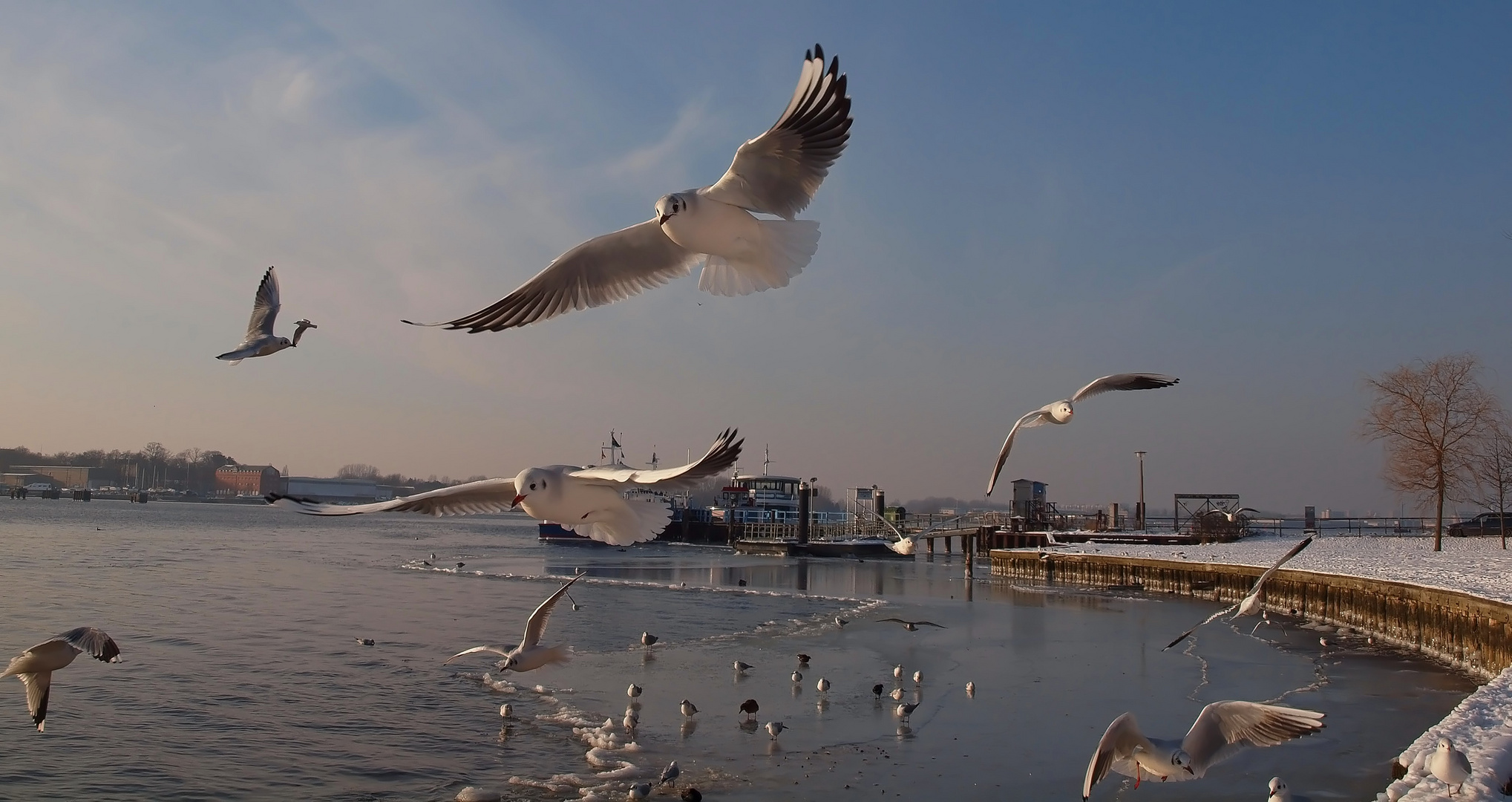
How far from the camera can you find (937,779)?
336 inches

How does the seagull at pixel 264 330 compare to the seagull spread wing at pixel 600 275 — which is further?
the seagull at pixel 264 330

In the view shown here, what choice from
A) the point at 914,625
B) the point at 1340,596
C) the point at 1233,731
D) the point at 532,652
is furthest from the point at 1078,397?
the point at 1340,596

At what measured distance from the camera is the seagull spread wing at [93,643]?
20.9 ft

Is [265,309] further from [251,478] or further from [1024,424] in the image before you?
[251,478]

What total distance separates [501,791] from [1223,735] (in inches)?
212

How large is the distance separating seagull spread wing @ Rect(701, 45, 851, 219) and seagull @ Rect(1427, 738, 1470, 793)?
15.3ft

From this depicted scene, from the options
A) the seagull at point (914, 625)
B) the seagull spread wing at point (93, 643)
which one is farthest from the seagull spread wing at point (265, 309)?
the seagull at point (914, 625)

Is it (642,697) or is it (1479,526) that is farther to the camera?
(1479,526)

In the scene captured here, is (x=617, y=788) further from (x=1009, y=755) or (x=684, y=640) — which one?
(x=684, y=640)

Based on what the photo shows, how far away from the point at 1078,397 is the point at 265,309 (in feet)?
21.0

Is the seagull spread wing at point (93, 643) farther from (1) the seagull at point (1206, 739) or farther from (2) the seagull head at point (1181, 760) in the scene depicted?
(2) the seagull head at point (1181, 760)

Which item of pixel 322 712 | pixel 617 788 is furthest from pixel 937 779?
pixel 322 712

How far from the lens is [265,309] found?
337 inches

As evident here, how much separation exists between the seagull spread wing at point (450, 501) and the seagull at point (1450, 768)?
17.3 feet
